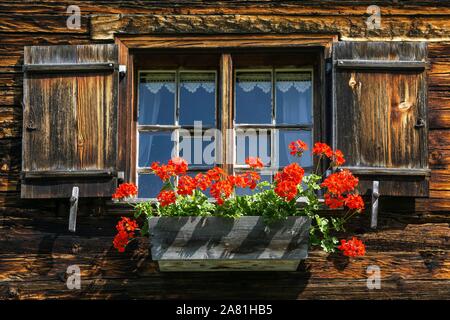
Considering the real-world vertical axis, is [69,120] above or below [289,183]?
above

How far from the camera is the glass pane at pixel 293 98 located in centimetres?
791

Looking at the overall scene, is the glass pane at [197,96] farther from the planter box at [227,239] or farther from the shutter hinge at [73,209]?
the planter box at [227,239]

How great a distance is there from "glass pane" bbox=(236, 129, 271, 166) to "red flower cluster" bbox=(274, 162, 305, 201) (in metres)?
0.98

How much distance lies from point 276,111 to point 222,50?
595 millimetres

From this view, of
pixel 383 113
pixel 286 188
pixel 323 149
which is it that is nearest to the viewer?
pixel 286 188

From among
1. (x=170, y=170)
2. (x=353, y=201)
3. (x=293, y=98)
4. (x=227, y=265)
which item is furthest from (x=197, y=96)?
(x=353, y=201)

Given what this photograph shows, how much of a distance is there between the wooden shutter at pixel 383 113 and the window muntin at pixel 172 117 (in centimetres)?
96

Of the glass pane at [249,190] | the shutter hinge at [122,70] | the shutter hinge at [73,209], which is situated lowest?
the shutter hinge at [73,209]

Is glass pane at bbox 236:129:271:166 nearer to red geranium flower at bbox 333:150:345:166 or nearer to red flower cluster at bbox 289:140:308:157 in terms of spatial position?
red flower cluster at bbox 289:140:308:157

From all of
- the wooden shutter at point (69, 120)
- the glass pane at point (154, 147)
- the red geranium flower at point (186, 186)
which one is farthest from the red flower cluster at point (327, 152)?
the wooden shutter at point (69, 120)

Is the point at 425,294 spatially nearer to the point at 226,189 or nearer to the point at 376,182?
the point at 376,182

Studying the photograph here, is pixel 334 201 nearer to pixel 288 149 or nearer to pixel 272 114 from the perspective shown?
pixel 288 149

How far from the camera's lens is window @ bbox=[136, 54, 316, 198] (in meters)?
7.83

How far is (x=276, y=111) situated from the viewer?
7930 millimetres
